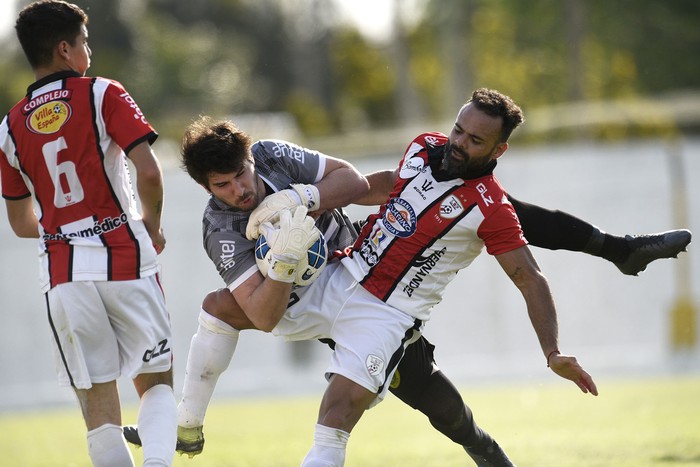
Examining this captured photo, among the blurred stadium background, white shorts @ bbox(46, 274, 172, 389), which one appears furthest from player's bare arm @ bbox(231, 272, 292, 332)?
the blurred stadium background

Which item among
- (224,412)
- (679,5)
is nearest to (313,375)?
(224,412)

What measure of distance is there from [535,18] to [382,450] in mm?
27523

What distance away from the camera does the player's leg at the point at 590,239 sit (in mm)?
5812

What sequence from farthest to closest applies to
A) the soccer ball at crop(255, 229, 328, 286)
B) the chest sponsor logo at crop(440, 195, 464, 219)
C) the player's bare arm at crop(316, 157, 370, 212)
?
the player's bare arm at crop(316, 157, 370, 212) < the chest sponsor logo at crop(440, 195, 464, 219) < the soccer ball at crop(255, 229, 328, 286)

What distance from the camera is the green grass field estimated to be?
7.33m

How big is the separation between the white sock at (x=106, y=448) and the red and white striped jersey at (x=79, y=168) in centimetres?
69

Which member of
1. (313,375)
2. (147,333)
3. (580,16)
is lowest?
(313,375)

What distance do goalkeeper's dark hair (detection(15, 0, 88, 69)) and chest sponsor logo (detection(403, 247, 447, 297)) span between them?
1.90 meters

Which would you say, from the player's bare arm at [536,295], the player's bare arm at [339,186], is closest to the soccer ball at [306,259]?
the player's bare arm at [339,186]

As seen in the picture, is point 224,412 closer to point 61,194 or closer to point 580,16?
point 61,194

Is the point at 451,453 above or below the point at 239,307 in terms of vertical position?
below

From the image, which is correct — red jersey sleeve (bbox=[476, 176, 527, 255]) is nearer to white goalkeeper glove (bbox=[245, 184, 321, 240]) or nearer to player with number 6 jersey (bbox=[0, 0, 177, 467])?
white goalkeeper glove (bbox=[245, 184, 321, 240])

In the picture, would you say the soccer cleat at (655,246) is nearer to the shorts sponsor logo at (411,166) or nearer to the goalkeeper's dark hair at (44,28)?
the shorts sponsor logo at (411,166)

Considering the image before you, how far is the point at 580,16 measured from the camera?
29891mm
